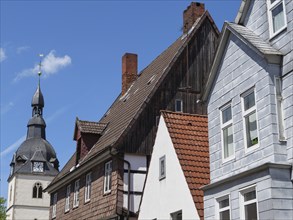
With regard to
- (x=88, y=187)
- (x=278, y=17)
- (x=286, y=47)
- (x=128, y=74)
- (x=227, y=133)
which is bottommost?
(x=227, y=133)

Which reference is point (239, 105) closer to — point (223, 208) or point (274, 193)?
point (223, 208)

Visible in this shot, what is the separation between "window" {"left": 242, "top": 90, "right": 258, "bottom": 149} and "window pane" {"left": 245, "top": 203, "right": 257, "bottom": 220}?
1.46 m

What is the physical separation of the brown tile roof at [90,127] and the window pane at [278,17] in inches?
662

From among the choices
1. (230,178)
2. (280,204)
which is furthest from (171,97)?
(280,204)

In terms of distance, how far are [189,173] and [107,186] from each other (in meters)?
8.03

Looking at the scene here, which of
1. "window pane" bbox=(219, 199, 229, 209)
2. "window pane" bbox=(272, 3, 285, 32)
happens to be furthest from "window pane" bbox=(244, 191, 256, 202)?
"window pane" bbox=(272, 3, 285, 32)

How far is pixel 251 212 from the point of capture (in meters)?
13.4

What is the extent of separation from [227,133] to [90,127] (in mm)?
15860

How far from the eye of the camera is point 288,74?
1312 cm

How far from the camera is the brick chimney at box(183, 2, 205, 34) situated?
2972 centimetres

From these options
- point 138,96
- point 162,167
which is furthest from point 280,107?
point 138,96

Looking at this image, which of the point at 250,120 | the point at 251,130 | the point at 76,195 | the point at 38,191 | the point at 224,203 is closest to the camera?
the point at 251,130

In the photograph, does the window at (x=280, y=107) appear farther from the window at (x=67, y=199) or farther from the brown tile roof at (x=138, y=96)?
the window at (x=67, y=199)

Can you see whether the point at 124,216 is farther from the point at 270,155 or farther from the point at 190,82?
the point at 270,155
